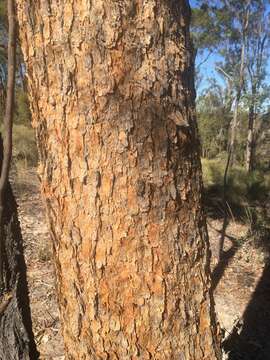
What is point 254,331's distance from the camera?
10.5ft

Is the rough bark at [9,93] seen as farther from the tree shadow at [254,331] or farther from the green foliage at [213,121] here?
the green foliage at [213,121]

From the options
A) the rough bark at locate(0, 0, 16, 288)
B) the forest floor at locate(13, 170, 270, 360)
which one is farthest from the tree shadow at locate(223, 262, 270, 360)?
the rough bark at locate(0, 0, 16, 288)

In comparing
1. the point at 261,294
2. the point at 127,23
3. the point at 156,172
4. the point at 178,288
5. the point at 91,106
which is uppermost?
the point at 127,23

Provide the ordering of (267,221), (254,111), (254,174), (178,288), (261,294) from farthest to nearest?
1. (254,111)
2. (254,174)
3. (267,221)
4. (261,294)
5. (178,288)

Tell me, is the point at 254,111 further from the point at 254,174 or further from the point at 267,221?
the point at 267,221

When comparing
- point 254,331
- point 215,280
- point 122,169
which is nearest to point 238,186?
point 215,280

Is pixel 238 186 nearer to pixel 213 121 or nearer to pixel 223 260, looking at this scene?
pixel 223 260

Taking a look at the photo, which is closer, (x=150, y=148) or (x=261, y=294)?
(x=150, y=148)

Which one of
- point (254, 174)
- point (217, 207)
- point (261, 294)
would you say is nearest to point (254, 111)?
point (254, 174)

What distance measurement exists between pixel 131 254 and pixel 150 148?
0.82ft

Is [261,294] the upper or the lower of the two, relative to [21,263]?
lower

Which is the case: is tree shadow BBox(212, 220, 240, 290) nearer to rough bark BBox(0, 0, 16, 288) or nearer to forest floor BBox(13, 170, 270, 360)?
forest floor BBox(13, 170, 270, 360)

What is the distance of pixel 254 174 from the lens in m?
7.89

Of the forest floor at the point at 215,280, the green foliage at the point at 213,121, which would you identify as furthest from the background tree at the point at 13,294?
the green foliage at the point at 213,121
